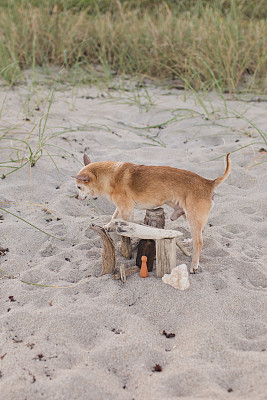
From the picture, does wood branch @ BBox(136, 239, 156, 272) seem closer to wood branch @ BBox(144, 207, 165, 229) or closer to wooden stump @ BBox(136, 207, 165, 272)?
wooden stump @ BBox(136, 207, 165, 272)

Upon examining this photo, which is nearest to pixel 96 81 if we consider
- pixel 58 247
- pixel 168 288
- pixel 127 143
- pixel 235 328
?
pixel 127 143

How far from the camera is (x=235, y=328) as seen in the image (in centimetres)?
251

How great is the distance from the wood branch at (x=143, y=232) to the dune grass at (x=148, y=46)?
437 cm

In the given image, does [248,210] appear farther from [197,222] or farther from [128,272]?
[128,272]

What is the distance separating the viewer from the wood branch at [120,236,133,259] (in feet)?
10.5

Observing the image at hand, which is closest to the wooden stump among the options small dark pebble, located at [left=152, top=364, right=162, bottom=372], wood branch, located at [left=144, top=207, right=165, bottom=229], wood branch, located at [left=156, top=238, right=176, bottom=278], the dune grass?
wood branch, located at [left=144, top=207, right=165, bottom=229]

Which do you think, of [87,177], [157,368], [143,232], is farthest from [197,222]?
[157,368]

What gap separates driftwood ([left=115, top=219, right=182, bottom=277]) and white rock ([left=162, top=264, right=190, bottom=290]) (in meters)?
0.08

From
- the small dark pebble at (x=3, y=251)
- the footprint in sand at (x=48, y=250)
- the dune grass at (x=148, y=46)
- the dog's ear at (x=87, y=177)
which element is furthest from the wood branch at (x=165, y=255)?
the dune grass at (x=148, y=46)

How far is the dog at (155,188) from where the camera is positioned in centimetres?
302

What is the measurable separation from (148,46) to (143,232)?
5.65 m

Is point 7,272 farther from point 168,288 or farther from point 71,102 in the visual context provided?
point 71,102

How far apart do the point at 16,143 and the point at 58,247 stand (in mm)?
1999

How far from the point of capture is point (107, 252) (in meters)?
2.99
